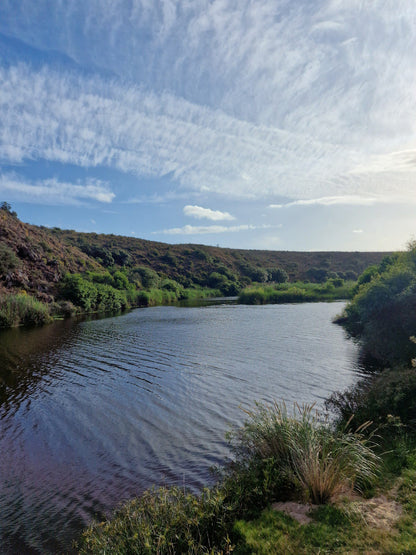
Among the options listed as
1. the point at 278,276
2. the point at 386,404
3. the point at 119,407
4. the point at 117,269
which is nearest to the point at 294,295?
the point at 117,269

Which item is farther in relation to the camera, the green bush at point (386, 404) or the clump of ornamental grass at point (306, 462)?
the green bush at point (386, 404)

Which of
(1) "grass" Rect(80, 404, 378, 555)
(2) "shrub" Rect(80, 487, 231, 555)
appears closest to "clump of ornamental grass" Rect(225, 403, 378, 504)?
(1) "grass" Rect(80, 404, 378, 555)

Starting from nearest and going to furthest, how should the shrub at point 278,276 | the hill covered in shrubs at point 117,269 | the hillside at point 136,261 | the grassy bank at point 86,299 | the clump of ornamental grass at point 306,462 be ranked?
1. the clump of ornamental grass at point 306,462
2. the grassy bank at point 86,299
3. the hill covered in shrubs at point 117,269
4. the hillside at point 136,261
5. the shrub at point 278,276

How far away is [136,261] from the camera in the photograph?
94.1m

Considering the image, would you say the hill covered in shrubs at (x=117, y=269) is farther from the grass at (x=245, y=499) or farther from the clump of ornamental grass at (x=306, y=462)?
the clump of ornamental grass at (x=306, y=462)

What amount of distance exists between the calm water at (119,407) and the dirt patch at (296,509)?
2.17 metres

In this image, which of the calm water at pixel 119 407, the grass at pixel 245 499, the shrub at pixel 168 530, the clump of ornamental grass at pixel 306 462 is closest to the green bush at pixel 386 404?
the clump of ornamental grass at pixel 306 462

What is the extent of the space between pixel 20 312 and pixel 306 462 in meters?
32.6

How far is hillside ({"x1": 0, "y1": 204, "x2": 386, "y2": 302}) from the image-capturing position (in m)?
44.3

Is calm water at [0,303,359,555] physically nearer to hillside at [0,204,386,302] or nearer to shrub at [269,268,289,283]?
hillside at [0,204,386,302]

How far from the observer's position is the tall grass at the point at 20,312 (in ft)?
99.4

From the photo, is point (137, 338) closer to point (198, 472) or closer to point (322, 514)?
point (198, 472)

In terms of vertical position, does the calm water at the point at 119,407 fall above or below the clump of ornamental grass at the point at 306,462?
below

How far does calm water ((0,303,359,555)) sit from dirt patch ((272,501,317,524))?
2175mm
